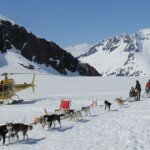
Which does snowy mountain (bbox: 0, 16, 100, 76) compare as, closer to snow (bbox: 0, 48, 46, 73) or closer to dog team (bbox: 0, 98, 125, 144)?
snow (bbox: 0, 48, 46, 73)

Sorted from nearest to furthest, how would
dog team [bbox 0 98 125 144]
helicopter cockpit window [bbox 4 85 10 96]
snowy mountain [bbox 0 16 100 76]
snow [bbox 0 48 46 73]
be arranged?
1. dog team [bbox 0 98 125 144]
2. helicopter cockpit window [bbox 4 85 10 96]
3. snow [bbox 0 48 46 73]
4. snowy mountain [bbox 0 16 100 76]

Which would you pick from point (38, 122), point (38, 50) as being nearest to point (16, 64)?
point (38, 50)

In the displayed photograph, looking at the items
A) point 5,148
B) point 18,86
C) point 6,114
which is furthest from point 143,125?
point 18,86

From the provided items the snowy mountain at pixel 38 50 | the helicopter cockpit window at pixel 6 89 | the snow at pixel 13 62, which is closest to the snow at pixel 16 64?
the snow at pixel 13 62

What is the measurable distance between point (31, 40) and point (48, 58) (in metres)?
10.1

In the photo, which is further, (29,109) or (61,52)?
(61,52)

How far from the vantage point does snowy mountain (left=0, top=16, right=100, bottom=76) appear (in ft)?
517

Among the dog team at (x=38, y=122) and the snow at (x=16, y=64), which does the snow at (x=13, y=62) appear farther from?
the dog team at (x=38, y=122)

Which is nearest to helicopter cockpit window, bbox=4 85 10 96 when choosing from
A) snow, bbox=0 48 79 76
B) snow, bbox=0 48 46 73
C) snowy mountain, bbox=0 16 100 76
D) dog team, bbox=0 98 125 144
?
dog team, bbox=0 98 125 144

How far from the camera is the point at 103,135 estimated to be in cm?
2114

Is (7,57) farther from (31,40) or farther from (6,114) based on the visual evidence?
(6,114)

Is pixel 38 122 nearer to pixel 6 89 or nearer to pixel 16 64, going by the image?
pixel 6 89

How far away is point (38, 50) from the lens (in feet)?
539

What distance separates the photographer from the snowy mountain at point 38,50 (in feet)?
517
